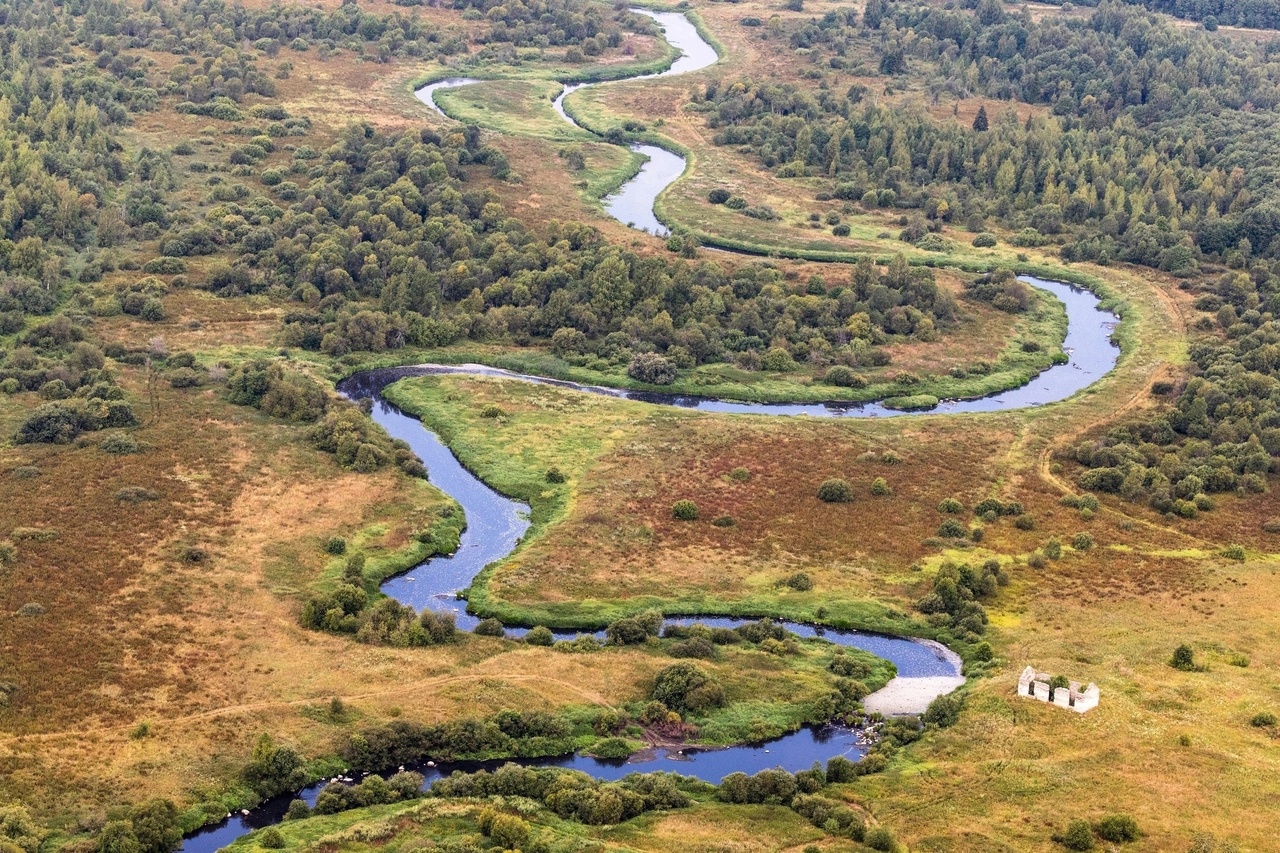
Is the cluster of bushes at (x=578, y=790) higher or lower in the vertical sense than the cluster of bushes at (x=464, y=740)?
higher

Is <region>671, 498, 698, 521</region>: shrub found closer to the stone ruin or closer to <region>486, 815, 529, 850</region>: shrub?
the stone ruin

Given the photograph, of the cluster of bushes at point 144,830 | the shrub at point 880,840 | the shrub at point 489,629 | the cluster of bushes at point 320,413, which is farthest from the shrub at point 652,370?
the cluster of bushes at point 144,830

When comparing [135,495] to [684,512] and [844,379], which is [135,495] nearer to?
[684,512]

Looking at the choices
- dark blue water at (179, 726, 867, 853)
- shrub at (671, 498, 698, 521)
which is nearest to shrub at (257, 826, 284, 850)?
dark blue water at (179, 726, 867, 853)

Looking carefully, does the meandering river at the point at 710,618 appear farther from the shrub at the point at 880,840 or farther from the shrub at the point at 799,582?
the shrub at the point at 880,840

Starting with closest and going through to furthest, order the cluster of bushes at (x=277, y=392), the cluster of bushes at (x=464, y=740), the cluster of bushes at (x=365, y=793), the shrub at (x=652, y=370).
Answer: the cluster of bushes at (x=365, y=793) < the cluster of bushes at (x=464, y=740) < the cluster of bushes at (x=277, y=392) < the shrub at (x=652, y=370)

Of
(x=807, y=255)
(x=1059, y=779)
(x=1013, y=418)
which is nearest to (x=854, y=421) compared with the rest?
(x=1013, y=418)
